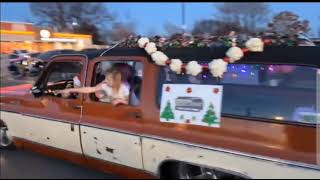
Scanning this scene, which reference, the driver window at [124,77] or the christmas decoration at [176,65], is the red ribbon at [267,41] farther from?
A: the driver window at [124,77]

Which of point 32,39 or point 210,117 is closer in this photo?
point 210,117

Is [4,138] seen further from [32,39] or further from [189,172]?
[32,39]

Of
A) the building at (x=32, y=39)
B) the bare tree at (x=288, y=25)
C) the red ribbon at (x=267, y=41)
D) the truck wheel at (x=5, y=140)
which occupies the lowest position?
the truck wheel at (x=5, y=140)

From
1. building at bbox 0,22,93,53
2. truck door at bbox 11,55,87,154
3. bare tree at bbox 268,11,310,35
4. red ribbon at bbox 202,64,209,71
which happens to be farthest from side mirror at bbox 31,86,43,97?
building at bbox 0,22,93,53

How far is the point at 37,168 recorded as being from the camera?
17.6 feet

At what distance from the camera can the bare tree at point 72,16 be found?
199 ft

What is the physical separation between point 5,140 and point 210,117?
135 inches

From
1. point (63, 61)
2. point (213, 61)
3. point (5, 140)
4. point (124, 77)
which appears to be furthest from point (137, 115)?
point (5, 140)

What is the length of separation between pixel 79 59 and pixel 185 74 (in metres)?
1.48

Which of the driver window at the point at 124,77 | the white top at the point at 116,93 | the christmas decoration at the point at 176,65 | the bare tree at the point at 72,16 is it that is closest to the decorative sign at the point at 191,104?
the christmas decoration at the point at 176,65

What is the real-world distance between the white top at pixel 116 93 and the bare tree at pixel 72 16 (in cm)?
5613

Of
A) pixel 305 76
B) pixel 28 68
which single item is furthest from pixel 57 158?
pixel 28 68

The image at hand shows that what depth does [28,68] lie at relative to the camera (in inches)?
971

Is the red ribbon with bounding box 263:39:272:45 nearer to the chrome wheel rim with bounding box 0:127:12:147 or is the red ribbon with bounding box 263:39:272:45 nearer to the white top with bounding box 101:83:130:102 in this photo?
the white top with bounding box 101:83:130:102
